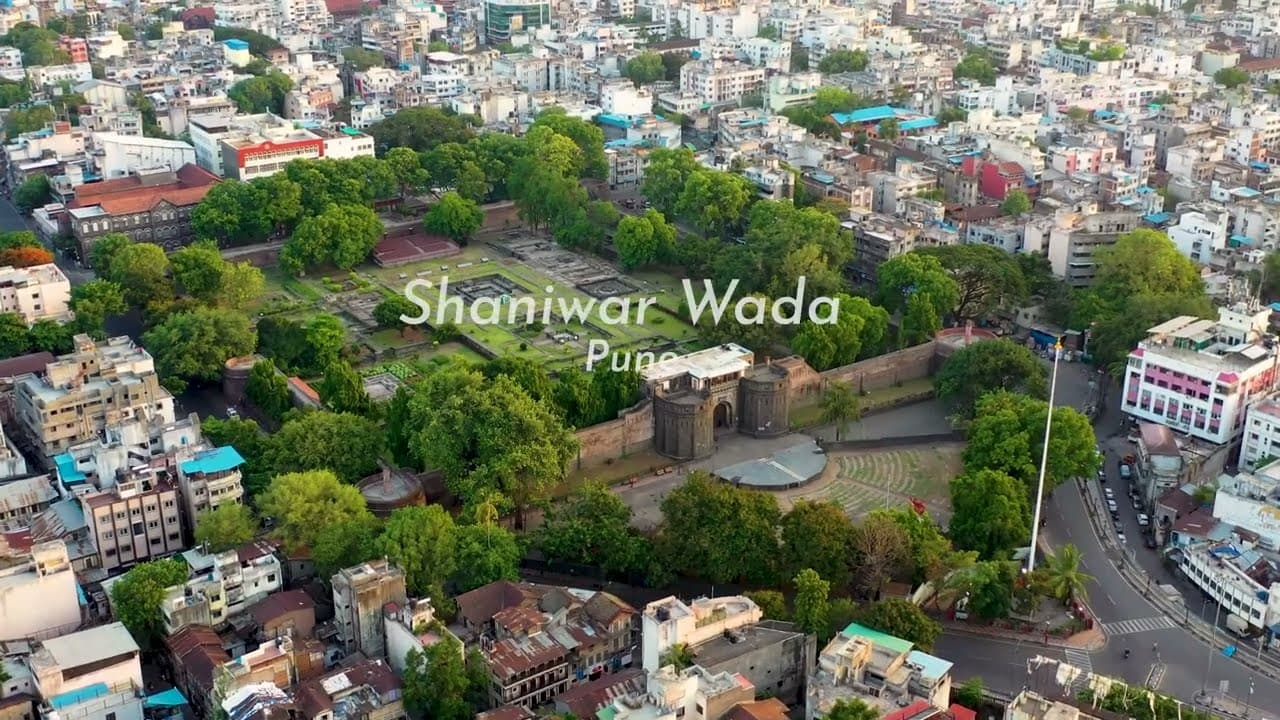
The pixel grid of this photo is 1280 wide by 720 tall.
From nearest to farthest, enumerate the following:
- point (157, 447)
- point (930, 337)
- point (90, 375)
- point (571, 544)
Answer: point (571, 544) < point (157, 447) < point (90, 375) < point (930, 337)

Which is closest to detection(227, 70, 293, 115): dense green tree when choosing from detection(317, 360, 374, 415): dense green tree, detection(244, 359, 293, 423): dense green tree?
detection(244, 359, 293, 423): dense green tree

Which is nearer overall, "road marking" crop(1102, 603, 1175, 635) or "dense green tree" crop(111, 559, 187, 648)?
"dense green tree" crop(111, 559, 187, 648)

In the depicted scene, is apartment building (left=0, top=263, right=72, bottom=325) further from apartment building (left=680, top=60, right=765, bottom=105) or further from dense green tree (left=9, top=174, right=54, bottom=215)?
apartment building (left=680, top=60, right=765, bottom=105)

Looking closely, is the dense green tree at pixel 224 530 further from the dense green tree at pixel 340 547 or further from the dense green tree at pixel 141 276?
the dense green tree at pixel 141 276

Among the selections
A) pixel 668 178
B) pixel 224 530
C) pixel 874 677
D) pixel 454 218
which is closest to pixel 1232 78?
pixel 668 178

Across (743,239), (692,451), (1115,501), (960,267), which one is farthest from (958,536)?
(743,239)

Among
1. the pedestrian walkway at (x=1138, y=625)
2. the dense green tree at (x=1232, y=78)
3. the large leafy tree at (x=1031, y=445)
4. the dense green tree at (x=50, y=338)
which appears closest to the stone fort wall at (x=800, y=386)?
the large leafy tree at (x=1031, y=445)

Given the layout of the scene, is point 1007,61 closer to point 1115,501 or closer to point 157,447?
point 1115,501
